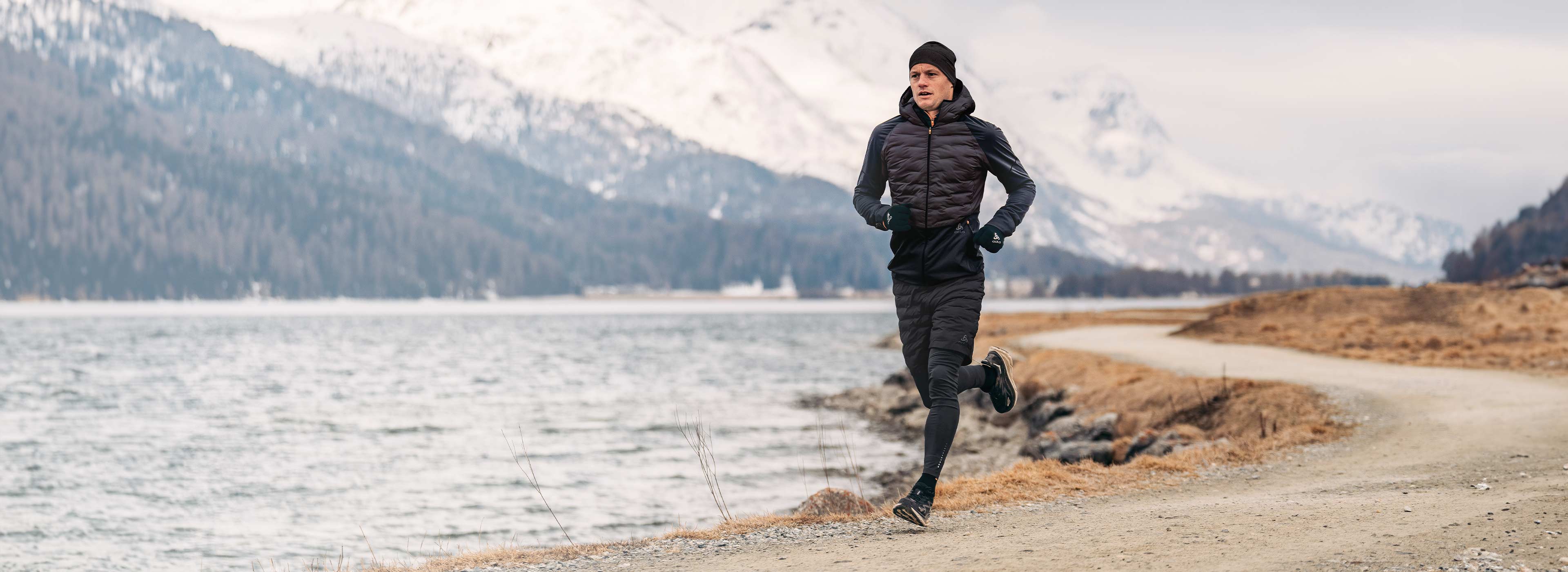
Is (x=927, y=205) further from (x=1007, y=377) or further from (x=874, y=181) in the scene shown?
(x=1007, y=377)

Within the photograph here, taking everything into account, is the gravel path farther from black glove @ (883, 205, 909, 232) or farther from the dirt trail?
black glove @ (883, 205, 909, 232)

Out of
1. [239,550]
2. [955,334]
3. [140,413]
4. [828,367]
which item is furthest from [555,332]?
[955,334]

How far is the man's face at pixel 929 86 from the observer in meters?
8.38

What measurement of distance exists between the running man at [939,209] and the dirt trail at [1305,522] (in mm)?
942

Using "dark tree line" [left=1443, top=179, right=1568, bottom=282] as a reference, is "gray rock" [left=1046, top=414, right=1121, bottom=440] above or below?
below

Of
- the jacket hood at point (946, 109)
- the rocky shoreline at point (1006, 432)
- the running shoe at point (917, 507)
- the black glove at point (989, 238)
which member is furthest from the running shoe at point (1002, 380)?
the rocky shoreline at point (1006, 432)

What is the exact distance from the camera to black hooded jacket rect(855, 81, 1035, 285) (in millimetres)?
8328

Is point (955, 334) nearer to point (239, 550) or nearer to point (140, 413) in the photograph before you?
point (239, 550)

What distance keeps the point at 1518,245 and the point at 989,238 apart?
177153 mm

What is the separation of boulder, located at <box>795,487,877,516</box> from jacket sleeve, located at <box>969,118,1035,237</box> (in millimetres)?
3320

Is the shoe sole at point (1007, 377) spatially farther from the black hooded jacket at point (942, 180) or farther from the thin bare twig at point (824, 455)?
the thin bare twig at point (824, 455)

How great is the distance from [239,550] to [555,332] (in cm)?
11557

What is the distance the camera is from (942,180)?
27.3 ft

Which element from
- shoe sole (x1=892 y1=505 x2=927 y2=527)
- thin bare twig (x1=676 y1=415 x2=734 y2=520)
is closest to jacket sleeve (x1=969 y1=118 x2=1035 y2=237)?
shoe sole (x1=892 y1=505 x2=927 y2=527)
